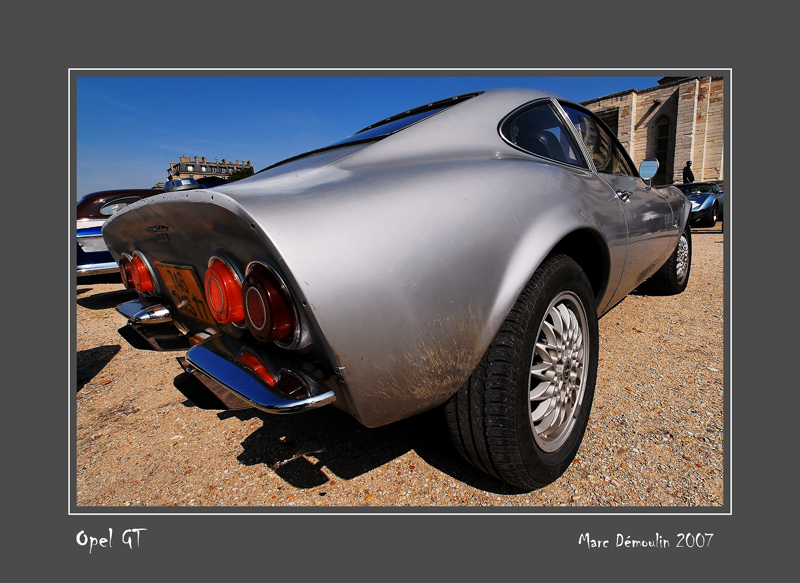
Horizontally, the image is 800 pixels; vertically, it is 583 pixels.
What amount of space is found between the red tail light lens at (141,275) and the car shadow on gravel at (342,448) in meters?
0.86

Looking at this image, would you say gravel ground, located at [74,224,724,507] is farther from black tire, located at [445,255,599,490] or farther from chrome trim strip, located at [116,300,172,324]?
chrome trim strip, located at [116,300,172,324]

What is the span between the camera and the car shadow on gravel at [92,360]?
304 cm

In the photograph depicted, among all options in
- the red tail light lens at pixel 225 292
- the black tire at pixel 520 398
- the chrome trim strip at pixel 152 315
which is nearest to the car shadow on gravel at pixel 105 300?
the chrome trim strip at pixel 152 315

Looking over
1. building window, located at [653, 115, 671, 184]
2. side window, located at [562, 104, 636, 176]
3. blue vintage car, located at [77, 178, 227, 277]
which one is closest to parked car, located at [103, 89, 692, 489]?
side window, located at [562, 104, 636, 176]

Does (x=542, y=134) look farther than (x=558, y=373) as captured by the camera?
Yes

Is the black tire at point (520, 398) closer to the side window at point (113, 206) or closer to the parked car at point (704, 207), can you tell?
the side window at point (113, 206)

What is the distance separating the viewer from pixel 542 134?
206 centimetres

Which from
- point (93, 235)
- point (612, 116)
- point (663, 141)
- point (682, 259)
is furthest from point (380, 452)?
point (612, 116)

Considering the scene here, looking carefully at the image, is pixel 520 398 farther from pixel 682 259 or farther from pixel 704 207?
pixel 704 207

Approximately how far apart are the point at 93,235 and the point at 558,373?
6.40 m

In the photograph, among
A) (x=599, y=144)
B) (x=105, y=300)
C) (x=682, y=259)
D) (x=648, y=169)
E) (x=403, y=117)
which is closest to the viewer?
(x=403, y=117)

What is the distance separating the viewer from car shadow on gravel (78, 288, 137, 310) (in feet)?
17.3

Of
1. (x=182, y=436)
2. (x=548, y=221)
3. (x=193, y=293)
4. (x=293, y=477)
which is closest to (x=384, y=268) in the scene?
(x=548, y=221)

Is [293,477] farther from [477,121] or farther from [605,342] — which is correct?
[605,342]
